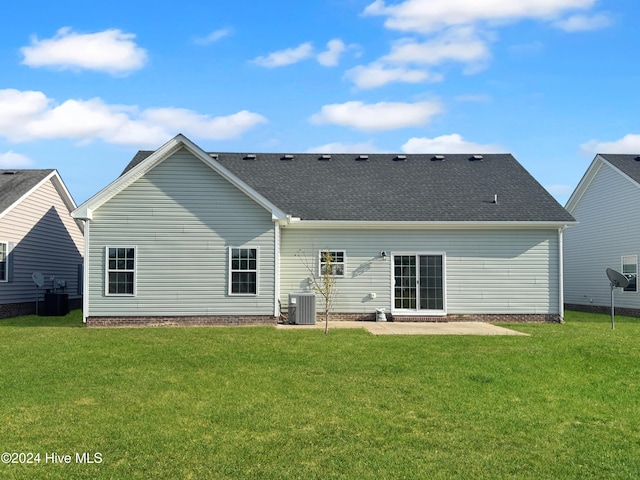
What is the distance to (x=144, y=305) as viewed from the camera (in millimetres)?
17594

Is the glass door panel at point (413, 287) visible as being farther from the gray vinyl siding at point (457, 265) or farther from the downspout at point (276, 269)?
the downspout at point (276, 269)

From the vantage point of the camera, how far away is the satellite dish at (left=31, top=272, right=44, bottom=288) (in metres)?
22.1

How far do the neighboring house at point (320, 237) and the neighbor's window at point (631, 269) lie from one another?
15.6ft

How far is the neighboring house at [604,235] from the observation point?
22.7m

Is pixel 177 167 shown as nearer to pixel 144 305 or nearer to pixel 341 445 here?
pixel 144 305

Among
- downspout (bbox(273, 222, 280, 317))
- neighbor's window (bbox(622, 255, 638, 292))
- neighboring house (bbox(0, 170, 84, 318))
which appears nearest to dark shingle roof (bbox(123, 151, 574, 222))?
downspout (bbox(273, 222, 280, 317))

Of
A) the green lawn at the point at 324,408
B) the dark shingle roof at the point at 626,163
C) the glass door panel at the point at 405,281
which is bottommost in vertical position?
the green lawn at the point at 324,408

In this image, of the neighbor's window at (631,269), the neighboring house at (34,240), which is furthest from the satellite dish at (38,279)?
the neighbor's window at (631,269)

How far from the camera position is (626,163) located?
24.0m

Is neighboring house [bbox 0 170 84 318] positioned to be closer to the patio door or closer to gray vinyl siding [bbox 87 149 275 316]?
gray vinyl siding [bbox 87 149 275 316]

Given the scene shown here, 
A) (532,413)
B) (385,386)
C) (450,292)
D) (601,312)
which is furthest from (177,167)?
(601,312)

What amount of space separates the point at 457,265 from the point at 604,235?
28.9ft

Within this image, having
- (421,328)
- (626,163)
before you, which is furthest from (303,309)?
(626,163)

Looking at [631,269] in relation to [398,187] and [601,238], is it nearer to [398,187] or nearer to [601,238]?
[601,238]
